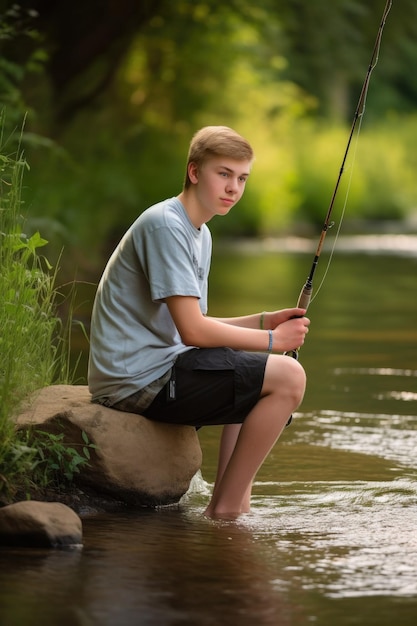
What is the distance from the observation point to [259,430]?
18.2 feet

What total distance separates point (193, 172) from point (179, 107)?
25.2 m

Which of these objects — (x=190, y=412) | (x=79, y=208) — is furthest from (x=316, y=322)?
(x=190, y=412)

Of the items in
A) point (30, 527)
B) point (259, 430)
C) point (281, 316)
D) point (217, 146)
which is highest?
point (217, 146)

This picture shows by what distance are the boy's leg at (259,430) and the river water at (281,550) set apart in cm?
9

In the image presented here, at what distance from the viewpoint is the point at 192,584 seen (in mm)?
4477

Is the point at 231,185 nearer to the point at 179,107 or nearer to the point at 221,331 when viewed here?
the point at 221,331

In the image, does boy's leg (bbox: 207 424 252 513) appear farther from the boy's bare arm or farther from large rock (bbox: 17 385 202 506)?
the boy's bare arm

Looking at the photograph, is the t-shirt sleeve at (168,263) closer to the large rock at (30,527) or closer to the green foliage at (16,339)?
the green foliage at (16,339)

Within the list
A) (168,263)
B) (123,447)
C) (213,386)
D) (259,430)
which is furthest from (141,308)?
(259,430)

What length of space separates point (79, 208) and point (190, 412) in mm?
12998

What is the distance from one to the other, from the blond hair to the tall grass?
0.60m

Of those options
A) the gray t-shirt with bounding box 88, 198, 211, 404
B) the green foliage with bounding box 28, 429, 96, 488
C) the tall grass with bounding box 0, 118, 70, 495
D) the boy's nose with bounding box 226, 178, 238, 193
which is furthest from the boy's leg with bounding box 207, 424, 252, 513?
the boy's nose with bounding box 226, 178, 238, 193

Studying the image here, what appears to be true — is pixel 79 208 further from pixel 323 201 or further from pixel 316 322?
pixel 323 201

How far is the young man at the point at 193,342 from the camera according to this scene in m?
5.49
